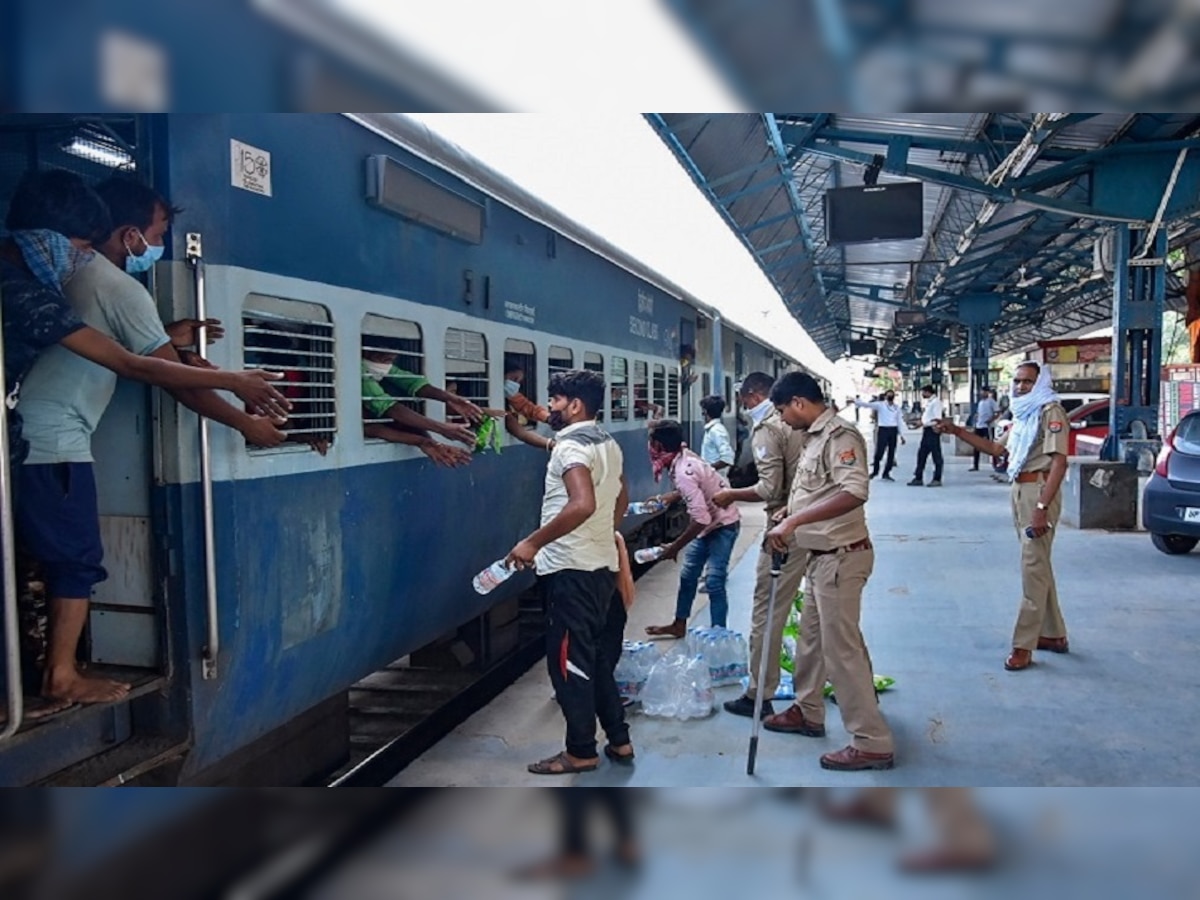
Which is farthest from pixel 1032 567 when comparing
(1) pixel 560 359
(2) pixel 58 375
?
(2) pixel 58 375

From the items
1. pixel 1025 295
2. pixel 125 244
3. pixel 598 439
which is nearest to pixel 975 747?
pixel 598 439

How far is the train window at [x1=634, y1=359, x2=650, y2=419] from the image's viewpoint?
9.66 m

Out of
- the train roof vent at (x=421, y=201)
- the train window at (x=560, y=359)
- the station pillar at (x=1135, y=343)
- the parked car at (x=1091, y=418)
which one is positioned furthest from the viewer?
the parked car at (x=1091, y=418)

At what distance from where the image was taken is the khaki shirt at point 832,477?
4.65 m

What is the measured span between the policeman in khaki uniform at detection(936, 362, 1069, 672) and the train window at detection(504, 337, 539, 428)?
252cm

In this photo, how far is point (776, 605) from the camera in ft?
17.9

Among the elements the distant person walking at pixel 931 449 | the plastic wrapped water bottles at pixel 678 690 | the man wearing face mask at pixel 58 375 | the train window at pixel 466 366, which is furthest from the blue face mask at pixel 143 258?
the distant person walking at pixel 931 449

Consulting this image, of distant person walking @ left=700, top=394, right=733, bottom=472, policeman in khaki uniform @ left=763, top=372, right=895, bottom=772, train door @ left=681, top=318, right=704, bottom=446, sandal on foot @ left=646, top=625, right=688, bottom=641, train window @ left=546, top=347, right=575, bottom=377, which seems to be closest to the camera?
policeman in khaki uniform @ left=763, top=372, right=895, bottom=772

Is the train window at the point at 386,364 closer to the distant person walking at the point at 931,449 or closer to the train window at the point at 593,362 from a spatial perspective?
the train window at the point at 593,362

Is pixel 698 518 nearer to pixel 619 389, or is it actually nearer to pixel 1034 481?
pixel 1034 481

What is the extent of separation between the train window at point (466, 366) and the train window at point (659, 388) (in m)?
4.79

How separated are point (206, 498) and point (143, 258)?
78cm

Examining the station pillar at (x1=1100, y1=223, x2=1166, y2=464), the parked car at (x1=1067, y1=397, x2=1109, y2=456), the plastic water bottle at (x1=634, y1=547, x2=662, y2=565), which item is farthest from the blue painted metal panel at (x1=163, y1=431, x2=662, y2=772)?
the parked car at (x1=1067, y1=397, x2=1109, y2=456)

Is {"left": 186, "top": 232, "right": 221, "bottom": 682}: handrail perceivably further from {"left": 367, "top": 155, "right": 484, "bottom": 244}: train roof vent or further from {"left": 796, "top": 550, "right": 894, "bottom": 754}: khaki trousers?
{"left": 796, "top": 550, "right": 894, "bottom": 754}: khaki trousers
